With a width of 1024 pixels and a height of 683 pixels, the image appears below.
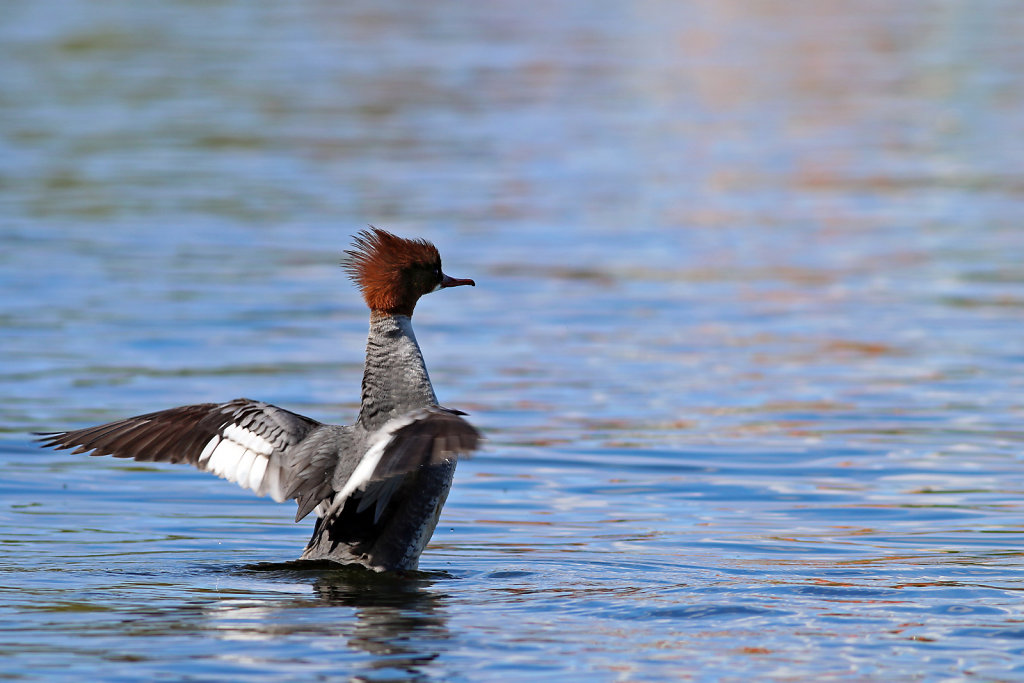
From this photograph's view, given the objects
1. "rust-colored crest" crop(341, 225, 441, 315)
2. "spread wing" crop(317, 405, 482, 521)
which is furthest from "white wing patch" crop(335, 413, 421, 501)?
"rust-colored crest" crop(341, 225, 441, 315)

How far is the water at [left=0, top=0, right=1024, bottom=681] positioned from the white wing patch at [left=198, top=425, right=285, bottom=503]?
1.42 ft

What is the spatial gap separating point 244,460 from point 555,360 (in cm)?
560

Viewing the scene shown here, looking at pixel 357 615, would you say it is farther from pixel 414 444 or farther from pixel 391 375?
pixel 391 375

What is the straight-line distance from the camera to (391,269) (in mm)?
8336

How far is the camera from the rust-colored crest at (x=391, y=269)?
8281 millimetres

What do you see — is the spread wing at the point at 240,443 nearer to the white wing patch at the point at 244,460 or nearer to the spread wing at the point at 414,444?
the white wing patch at the point at 244,460

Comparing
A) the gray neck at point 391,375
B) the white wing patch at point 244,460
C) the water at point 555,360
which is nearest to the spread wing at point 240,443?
the white wing patch at point 244,460

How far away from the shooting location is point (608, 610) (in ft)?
23.5

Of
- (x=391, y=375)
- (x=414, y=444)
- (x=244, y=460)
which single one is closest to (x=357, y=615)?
(x=414, y=444)

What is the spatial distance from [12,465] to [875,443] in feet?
17.4

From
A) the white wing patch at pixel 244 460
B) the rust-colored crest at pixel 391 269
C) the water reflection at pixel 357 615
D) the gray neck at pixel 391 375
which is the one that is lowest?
the water reflection at pixel 357 615

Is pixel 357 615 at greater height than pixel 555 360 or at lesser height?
lesser

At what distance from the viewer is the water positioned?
22.8ft

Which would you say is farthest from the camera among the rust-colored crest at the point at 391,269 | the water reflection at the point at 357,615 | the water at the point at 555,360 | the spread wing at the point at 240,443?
the rust-colored crest at the point at 391,269
